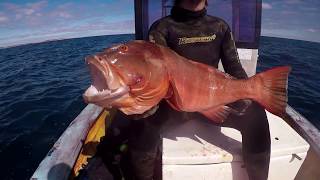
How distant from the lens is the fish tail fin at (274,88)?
8.43 ft

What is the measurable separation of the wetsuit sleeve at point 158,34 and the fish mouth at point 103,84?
5.32 feet

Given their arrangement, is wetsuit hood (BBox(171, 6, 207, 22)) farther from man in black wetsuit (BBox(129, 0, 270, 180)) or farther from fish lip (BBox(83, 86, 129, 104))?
fish lip (BBox(83, 86, 129, 104))

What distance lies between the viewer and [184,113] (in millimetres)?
3441

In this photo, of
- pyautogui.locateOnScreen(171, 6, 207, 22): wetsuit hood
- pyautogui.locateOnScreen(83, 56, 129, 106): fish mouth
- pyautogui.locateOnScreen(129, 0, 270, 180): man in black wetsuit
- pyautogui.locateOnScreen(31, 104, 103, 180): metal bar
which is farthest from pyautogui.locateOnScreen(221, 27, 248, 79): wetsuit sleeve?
pyautogui.locateOnScreen(31, 104, 103, 180): metal bar

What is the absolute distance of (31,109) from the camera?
416 inches

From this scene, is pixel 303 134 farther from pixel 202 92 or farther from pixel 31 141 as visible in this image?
pixel 31 141

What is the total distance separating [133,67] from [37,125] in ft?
26.0

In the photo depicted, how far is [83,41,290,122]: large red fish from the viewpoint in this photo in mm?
1846

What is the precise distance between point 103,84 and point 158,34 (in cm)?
175

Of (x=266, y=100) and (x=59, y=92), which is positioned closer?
(x=266, y=100)

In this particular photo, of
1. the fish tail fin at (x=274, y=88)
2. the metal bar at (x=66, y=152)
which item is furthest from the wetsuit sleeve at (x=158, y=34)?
the metal bar at (x=66, y=152)

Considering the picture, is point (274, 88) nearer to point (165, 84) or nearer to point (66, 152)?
point (165, 84)

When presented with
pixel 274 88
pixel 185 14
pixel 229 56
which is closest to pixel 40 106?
pixel 185 14

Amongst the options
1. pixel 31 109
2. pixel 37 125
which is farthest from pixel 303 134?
pixel 31 109
